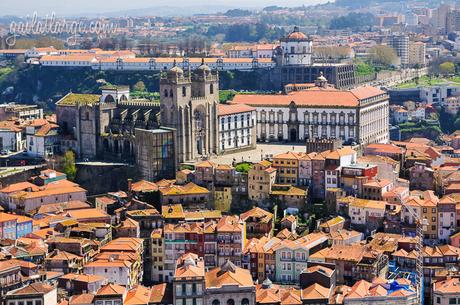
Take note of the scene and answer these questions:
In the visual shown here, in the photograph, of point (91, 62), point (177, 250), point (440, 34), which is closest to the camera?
point (177, 250)

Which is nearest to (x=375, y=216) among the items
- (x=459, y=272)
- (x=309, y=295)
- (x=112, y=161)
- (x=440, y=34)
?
(x=459, y=272)

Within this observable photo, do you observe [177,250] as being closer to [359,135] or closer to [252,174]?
[252,174]

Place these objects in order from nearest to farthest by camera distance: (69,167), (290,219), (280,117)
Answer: (290,219)
(69,167)
(280,117)

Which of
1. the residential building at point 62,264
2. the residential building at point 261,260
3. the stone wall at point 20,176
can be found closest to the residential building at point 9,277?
Answer: the residential building at point 62,264

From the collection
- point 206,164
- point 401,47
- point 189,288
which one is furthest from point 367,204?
point 401,47

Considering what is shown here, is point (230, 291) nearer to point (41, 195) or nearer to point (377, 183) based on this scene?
A: point (377, 183)

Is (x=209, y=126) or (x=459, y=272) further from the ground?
(x=209, y=126)
